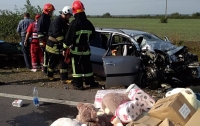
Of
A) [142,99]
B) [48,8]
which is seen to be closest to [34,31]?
[48,8]

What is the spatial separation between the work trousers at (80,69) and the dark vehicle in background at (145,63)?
38 centimetres

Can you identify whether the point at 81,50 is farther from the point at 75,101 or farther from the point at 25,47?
the point at 25,47

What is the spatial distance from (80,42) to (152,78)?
1.77m

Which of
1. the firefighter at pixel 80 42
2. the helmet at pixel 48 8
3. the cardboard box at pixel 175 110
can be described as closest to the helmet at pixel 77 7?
the firefighter at pixel 80 42

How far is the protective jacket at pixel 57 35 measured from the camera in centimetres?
665

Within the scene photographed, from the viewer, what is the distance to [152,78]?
6.18 metres

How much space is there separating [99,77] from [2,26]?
5.81 metres

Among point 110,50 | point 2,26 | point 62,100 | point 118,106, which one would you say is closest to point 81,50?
point 110,50

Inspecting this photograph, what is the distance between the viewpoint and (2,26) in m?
11.5

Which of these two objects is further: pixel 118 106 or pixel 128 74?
pixel 128 74

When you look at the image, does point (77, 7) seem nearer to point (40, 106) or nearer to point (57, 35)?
point (57, 35)

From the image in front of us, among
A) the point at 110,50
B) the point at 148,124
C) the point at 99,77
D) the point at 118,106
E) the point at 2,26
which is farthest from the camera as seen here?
the point at 2,26

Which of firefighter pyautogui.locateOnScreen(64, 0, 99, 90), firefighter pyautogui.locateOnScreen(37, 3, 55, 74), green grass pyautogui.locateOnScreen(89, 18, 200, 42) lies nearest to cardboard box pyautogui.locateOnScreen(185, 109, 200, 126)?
firefighter pyautogui.locateOnScreen(64, 0, 99, 90)

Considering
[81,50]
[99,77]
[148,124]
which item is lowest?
[99,77]
